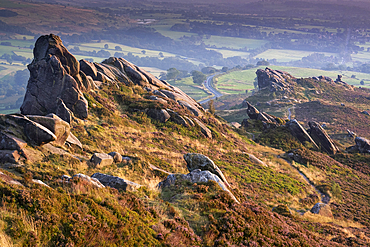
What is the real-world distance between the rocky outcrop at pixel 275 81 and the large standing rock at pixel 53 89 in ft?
419

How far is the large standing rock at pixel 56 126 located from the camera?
644 inches

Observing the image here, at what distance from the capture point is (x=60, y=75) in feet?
86.2

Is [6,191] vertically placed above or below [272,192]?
above

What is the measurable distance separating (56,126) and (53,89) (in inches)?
445

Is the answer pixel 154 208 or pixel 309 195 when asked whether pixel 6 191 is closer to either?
pixel 154 208

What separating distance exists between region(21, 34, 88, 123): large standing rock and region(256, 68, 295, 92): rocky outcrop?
12758cm

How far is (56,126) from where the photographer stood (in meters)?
16.8

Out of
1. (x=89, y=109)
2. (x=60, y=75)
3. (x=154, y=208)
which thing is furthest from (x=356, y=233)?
(x=60, y=75)

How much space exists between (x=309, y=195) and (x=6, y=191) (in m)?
30.1

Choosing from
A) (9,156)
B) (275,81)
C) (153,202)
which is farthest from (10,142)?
(275,81)

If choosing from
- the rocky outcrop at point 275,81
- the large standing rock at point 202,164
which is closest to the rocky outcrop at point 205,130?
the large standing rock at point 202,164

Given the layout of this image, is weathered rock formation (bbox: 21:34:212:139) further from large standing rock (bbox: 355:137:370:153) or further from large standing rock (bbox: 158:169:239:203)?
large standing rock (bbox: 355:137:370:153)

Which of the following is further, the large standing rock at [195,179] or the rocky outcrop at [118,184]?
the large standing rock at [195,179]

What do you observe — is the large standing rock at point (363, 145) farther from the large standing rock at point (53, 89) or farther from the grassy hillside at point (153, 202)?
the large standing rock at point (53, 89)
